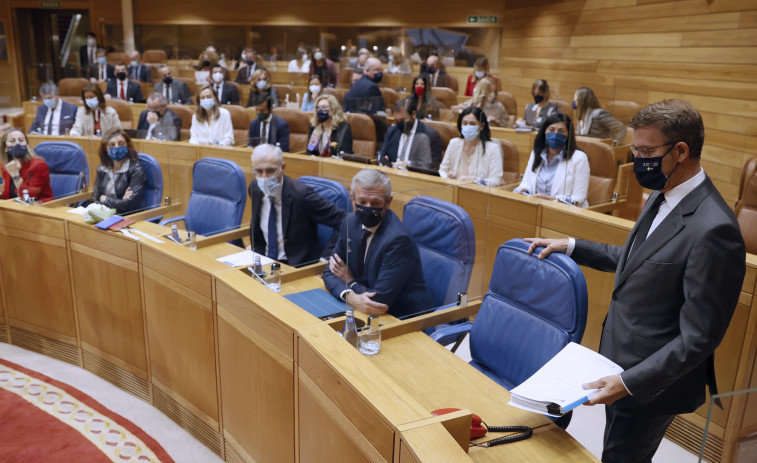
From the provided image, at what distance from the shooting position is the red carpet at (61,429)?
2998 mm

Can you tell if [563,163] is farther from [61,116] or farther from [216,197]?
[61,116]

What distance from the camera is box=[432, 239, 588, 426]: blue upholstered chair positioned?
2125 mm

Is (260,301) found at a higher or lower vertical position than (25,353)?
higher

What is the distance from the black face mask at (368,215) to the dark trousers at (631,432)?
1162 mm

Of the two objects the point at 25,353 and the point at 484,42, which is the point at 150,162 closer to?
the point at 25,353

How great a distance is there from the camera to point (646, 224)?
1867mm

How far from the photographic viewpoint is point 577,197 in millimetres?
3986

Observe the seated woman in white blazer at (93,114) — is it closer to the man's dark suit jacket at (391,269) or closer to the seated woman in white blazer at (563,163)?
the seated woman in white blazer at (563,163)

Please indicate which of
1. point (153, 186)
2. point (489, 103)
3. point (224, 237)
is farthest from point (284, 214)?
A: point (489, 103)

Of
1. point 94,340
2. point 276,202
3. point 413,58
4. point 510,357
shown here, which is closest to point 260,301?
point 510,357

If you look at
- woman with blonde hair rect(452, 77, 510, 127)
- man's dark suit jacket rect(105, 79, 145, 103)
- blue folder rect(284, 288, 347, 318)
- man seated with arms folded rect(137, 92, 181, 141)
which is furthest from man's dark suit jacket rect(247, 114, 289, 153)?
man's dark suit jacket rect(105, 79, 145, 103)

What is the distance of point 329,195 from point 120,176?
1598 mm

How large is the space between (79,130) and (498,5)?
782 centimetres

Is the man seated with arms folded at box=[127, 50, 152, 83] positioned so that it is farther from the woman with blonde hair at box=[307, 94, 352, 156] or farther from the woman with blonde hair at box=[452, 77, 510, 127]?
the woman with blonde hair at box=[452, 77, 510, 127]
